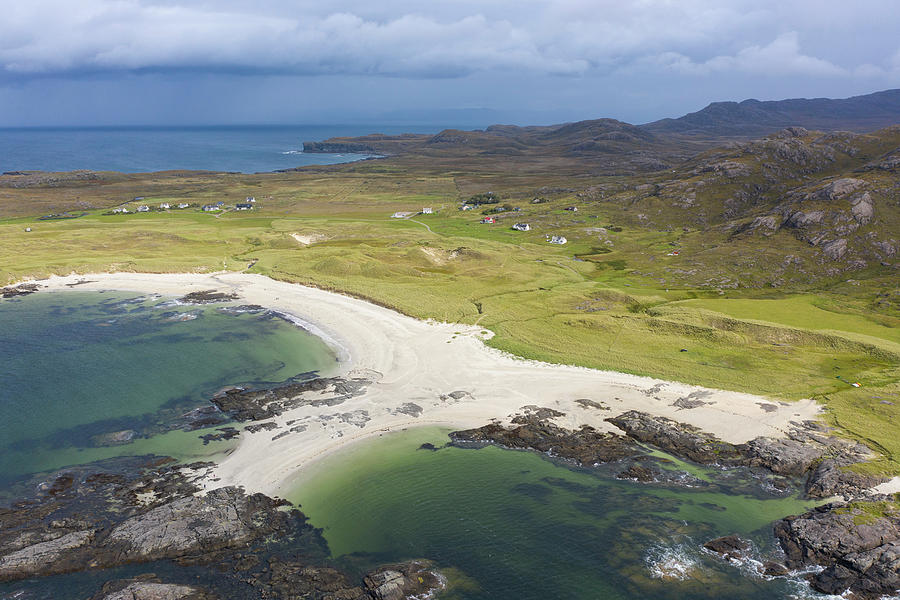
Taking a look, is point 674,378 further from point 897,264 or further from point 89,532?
point 897,264

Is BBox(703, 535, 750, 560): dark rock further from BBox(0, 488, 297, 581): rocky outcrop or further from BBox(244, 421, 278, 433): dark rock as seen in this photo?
BBox(244, 421, 278, 433): dark rock

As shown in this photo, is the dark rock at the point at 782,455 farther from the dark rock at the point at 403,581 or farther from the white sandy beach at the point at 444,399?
the dark rock at the point at 403,581

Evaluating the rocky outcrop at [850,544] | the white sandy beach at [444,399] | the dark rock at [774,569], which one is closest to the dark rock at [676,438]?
the white sandy beach at [444,399]

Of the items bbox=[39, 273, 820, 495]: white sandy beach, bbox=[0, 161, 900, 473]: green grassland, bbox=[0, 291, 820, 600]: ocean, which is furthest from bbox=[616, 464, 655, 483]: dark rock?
bbox=[0, 161, 900, 473]: green grassland

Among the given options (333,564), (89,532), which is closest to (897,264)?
(333,564)

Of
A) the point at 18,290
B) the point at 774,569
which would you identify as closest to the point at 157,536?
the point at 774,569

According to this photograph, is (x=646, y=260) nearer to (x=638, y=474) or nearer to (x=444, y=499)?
(x=638, y=474)
